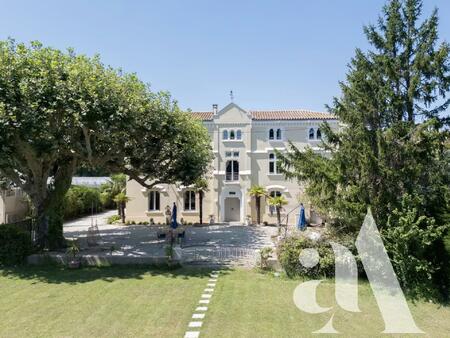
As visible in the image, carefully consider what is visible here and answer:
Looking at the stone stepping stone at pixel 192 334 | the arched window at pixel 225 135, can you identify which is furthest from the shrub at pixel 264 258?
the arched window at pixel 225 135

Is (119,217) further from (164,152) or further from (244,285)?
(244,285)

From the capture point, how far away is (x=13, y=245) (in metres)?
15.5

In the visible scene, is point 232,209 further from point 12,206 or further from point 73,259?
point 73,259

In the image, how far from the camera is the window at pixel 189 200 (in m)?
32.0

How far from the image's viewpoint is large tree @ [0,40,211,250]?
13969 mm

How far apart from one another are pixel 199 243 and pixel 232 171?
38.9ft

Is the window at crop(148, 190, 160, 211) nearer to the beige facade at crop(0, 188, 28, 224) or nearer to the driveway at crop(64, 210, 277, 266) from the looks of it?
the driveway at crop(64, 210, 277, 266)

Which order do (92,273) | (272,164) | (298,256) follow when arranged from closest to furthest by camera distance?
1. (298,256)
2. (92,273)
3. (272,164)

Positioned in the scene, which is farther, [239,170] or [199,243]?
[239,170]

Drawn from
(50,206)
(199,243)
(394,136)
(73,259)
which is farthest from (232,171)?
(394,136)

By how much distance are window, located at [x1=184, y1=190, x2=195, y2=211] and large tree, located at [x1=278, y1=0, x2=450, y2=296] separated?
1911 cm

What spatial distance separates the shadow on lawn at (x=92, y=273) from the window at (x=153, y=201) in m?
16.9

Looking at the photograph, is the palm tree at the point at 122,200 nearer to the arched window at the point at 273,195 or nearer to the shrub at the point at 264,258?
the arched window at the point at 273,195

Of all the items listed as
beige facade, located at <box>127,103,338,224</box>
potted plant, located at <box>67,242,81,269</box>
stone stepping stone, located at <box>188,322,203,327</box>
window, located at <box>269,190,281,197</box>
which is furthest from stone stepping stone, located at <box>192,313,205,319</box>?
window, located at <box>269,190,281,197</box>
